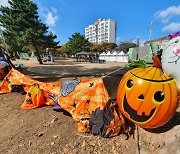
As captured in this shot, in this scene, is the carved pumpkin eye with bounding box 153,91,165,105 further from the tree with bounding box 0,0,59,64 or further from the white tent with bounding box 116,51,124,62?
the white tent with bounding box 116,51,124,62

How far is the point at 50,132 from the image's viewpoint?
3207mm

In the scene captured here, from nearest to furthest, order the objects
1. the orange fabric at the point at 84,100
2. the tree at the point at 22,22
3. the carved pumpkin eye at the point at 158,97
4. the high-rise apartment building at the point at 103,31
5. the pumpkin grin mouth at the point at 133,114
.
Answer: the carved pumpkin eye at the point at 158,97 → the pumpkin grin mouth at the point at 133,114 → the orange fabric at the point at 84,100 → the tree at the point at 22,22 → the high-rise apartment building at the point at 103,31

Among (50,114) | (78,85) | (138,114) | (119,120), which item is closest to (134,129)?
→ (119,120)

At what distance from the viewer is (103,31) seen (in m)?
106

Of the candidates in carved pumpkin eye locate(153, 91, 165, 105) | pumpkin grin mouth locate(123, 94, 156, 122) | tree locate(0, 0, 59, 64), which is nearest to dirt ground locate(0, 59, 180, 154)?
pumpkin grin mouth locate(123, 94, 156, 122)

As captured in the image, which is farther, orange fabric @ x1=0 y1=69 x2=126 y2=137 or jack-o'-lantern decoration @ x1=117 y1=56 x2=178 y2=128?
orange fabric @ x1=0 y1=69 x2=126 y2=137

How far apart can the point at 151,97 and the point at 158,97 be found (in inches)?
4.5

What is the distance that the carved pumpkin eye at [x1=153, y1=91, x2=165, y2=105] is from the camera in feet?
8.01

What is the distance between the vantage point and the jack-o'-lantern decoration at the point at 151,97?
2445 mm

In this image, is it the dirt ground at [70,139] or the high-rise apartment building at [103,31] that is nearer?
the dirt ground at [70,139]

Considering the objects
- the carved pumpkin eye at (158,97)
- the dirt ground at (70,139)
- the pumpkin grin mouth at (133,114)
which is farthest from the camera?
the dirt ground at (70,139)

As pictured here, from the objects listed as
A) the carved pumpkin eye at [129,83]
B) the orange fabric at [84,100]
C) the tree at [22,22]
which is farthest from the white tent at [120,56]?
the carved pumpkin eye at [129,83]

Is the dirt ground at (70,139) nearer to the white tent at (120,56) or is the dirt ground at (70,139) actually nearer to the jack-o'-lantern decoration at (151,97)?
the jack-o'-lantern decoration at (151,97)

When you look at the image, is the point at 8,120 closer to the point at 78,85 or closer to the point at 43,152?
the point at 43,152
